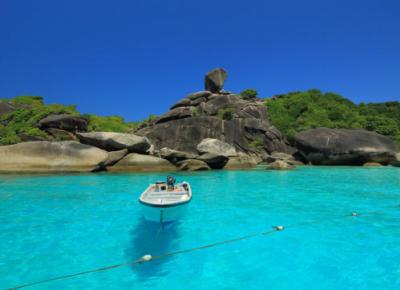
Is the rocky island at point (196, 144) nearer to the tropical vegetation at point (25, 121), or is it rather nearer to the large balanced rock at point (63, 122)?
the large balanced rock at point (63, 122)

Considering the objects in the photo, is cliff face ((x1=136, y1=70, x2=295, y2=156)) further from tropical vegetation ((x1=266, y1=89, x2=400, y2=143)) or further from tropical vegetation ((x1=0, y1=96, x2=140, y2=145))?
tropical vegetation ((x1=266, y1=89, x2=400, y2=143))

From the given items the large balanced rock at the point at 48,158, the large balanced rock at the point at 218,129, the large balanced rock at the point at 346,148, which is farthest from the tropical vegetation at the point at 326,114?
the large balanced rock at the point at 48,158

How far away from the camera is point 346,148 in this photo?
97.0 feet

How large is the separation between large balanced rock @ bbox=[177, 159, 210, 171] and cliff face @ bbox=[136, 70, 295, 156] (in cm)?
672

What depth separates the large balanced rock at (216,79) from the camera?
132 feet

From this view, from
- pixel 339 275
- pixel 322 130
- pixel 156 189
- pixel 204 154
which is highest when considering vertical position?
pixel 322 130

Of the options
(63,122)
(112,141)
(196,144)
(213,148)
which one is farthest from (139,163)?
(63,122)

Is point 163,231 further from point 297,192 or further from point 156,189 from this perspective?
point 297,192

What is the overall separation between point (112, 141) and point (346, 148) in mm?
24898

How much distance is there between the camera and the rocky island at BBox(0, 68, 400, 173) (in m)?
20.0

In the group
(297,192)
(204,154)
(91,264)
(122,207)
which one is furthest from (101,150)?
(91,264)

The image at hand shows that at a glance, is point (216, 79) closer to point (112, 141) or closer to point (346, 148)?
point (346, 148)

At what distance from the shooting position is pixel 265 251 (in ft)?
18.1

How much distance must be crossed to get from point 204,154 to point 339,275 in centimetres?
1991
